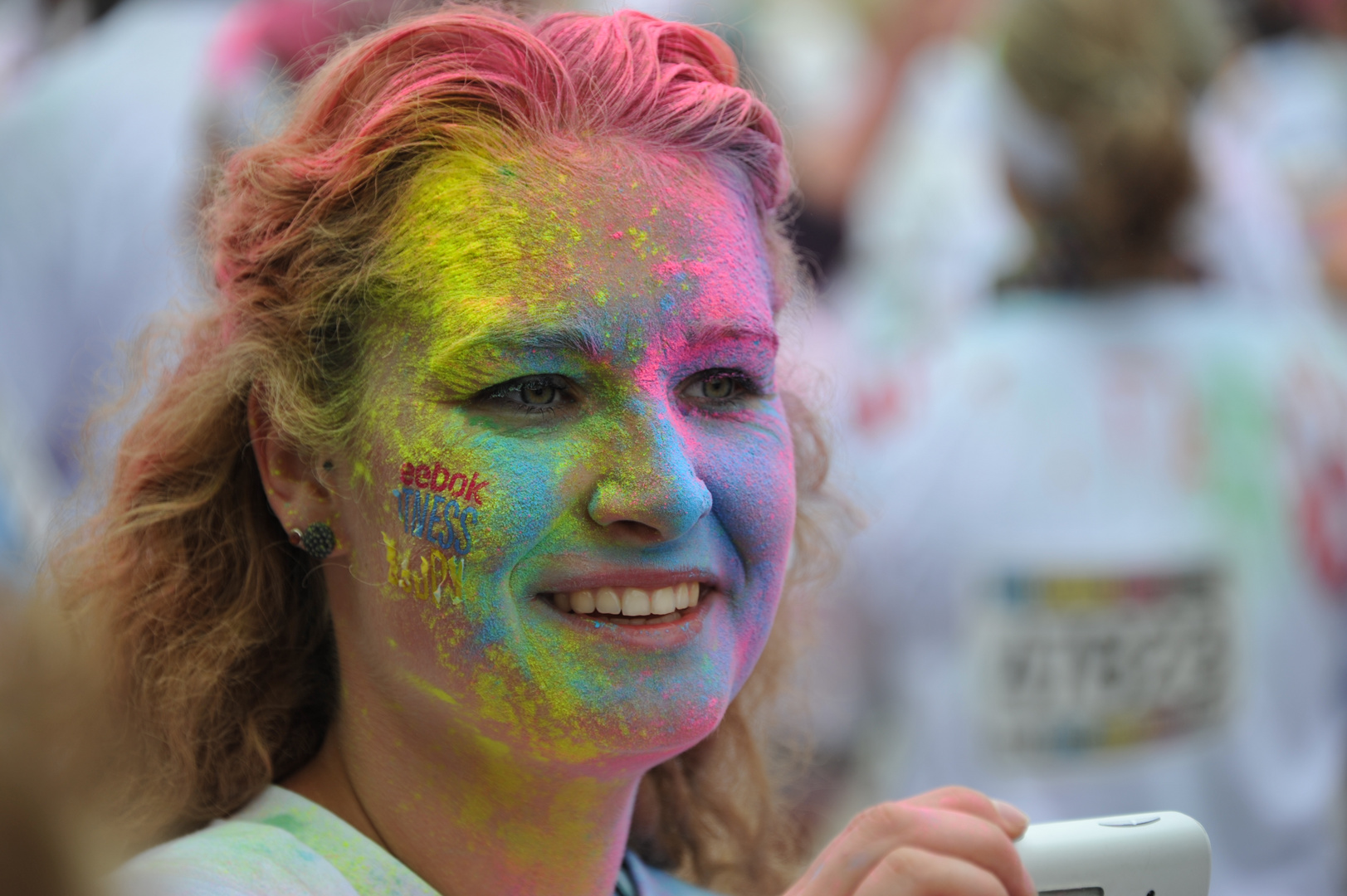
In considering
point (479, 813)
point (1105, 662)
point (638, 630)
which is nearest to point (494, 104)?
point (638, 630)

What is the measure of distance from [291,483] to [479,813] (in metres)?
0.40

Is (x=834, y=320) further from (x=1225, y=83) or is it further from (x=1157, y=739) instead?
(x=1157, y=739)

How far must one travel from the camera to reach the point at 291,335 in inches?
57.7

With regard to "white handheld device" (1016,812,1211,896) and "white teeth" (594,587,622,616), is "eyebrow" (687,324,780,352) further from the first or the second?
"white handheld device" (1016,812,1211,896)

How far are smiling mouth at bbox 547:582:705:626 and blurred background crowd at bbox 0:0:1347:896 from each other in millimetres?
1954

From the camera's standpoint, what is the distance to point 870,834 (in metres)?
1.37

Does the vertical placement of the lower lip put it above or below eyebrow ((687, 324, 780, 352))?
below

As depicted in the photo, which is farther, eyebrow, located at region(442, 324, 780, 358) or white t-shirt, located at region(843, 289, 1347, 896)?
white t-shirt, located at region(843, 289, 1347, 896)

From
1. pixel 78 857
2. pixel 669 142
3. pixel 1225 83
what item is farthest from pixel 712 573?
pixel 1225 83

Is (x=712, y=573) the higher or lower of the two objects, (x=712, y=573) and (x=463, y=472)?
the lower

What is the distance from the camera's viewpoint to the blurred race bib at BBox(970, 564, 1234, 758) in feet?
11.0

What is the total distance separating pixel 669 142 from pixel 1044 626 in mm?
2284

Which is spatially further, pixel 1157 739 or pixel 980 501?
pixel 980 501

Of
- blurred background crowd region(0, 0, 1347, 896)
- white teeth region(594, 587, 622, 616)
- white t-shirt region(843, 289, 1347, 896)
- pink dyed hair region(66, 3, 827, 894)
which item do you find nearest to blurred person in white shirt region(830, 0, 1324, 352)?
blurred background crowd region(0, 0, 1347, 896)
